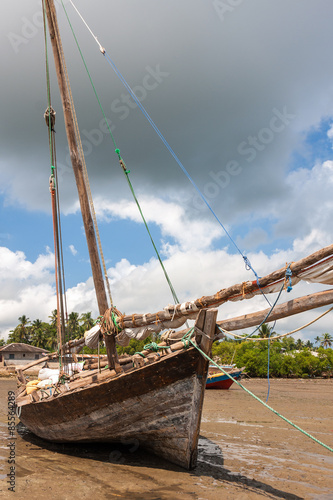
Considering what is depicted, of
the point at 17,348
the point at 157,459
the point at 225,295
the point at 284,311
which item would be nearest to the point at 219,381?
the point at 157,459

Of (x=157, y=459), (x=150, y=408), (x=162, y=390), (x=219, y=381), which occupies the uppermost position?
(x=162, y=390)

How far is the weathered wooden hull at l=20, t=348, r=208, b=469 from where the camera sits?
6918 mm

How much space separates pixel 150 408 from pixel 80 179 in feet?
20.6

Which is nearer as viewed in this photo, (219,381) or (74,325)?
(219,381)

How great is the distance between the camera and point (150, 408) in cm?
723

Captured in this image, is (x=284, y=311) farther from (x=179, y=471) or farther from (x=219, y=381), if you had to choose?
(x=219, y=381)

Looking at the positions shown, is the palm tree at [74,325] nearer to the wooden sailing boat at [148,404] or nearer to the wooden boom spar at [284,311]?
the wooden sailing boat at [148,404]

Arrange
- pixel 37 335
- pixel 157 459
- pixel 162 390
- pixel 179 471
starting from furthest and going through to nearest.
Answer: pixel 37 335 → pixel 157 459 → pixel 179 471 → pixel 162 390

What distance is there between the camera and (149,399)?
7.19 m

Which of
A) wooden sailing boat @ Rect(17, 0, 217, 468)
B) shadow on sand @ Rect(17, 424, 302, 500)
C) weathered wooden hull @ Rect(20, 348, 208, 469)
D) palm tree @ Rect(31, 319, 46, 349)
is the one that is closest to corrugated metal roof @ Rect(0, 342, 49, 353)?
palm tree @ Rect(31, 319, 46, 349)

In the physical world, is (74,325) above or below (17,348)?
above

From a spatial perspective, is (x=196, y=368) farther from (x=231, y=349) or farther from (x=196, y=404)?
(x=231, y=349)

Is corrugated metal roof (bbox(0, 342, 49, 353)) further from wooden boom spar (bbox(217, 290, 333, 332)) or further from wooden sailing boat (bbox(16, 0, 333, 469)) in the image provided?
wooden boom spar (bbox(217, 290, 333, 332))

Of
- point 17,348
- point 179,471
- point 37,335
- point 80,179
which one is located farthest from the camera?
point 37,335
